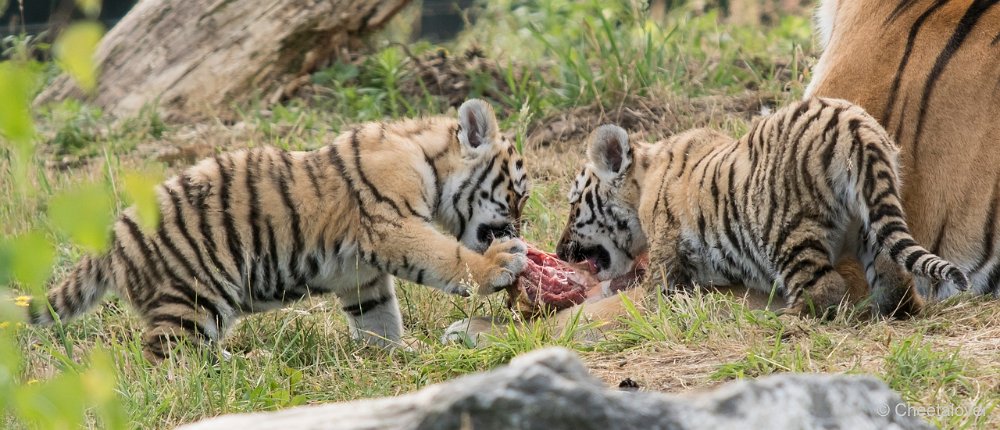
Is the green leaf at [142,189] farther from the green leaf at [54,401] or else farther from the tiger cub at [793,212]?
the tiger cub at [793,212]

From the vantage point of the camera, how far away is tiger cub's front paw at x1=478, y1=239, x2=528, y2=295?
4.43 m

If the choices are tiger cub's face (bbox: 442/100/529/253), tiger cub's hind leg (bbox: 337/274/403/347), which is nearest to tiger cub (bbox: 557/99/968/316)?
tiger cub's face (bbox: 442/100/529/253)

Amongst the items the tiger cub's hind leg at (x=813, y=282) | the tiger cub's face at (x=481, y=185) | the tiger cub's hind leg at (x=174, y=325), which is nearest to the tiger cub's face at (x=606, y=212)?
the tiger cub's face at (x=481, y=185)

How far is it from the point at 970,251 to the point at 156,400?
2698 millimetres

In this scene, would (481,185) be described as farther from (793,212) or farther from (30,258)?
(30,258)

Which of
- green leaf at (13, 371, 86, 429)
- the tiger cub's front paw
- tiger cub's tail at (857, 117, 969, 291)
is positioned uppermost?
green leaf at (13, 371, 86, 429)

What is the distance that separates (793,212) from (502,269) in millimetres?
1073

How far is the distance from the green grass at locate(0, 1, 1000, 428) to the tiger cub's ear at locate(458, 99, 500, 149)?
65 cm

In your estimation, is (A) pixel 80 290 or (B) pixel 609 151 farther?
(B) pixel 609 151

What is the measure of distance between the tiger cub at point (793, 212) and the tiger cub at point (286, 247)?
2.09ft

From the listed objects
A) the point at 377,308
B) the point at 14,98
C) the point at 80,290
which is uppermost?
the point at 14,98

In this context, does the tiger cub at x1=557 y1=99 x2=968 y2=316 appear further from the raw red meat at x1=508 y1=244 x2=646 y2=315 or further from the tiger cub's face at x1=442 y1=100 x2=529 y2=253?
the tiger cub's face at x1=442 y1=100 x2=529 y2=253

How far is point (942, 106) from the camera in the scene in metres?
4.20

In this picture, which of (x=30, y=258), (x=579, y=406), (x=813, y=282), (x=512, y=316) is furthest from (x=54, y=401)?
(x=512, y=316)
